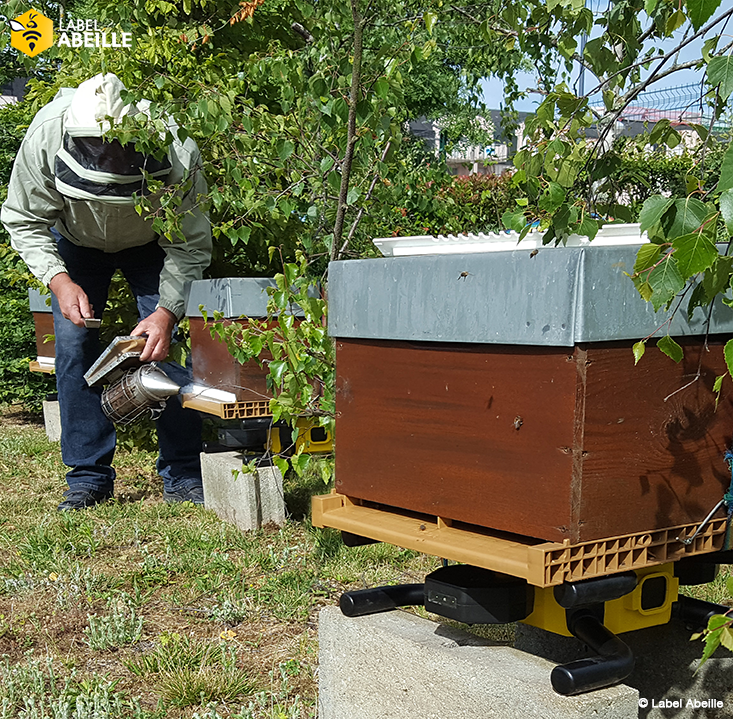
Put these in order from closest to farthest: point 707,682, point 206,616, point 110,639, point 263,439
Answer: point 707,682 → point 110,639 → point 206,616 → point 263,439

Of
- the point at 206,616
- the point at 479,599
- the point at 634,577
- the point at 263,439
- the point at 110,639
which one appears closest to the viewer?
the point at 634,577

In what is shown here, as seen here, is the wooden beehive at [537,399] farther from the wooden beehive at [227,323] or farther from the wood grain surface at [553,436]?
the wooden beehive at [227,323]

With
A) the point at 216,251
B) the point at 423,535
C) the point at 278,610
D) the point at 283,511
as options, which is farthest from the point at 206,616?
the point at 216,251

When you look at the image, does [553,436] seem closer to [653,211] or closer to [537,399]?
[537,399]

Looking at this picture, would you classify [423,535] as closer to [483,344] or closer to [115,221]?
[483,344]

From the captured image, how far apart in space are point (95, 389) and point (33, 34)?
3121 mm

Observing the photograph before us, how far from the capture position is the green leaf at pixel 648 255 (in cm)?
114

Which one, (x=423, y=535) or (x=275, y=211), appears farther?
(x=275, y=211)

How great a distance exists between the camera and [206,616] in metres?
2.60

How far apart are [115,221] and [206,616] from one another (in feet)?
5.81

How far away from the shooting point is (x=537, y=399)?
1.41m

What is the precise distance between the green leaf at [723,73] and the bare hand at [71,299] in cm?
296

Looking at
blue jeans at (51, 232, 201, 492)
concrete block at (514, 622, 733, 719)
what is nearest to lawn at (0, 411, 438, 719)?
blue jeans at (51, 232, 201, 492)

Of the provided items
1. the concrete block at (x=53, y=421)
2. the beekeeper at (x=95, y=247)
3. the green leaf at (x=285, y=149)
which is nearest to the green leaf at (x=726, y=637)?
the green leaf at (x=285, y=149)
